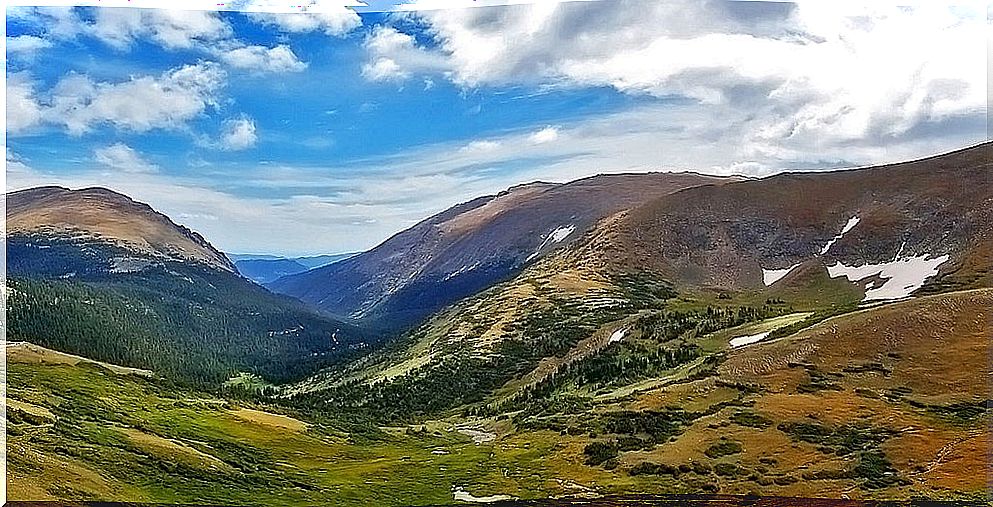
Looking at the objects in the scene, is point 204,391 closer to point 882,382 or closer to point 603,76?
point 603,76

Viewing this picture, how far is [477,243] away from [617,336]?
6550 centimetres

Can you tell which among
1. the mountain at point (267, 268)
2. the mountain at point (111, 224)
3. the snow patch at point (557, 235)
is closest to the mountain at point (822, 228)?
the snow patch at point (557, 235)

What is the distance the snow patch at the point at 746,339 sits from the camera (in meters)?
35.8

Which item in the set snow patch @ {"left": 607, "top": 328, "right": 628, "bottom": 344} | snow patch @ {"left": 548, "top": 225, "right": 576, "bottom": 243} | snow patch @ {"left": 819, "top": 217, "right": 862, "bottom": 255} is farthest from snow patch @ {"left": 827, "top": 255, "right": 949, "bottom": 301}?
snow patch @ {"left": 548, "top": 225, "right": 576, "bottom": 243}

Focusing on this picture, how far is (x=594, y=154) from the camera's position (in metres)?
60.4

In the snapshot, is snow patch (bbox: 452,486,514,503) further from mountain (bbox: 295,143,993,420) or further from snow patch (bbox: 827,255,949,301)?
snow patch (bbox: 827,255,949,301)

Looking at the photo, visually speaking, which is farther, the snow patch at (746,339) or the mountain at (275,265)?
the mountain at (275,265)

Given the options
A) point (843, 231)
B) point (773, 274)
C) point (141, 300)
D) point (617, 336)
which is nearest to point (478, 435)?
point (617, 336)

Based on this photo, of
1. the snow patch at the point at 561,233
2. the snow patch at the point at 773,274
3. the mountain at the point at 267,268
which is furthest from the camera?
the mountain at the point at 267,268

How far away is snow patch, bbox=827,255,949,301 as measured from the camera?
45.7m

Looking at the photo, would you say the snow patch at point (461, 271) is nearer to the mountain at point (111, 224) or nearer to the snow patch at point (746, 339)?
the mountain at point (111, 224)

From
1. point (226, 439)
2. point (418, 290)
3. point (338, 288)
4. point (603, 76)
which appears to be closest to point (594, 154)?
point (603, 76)

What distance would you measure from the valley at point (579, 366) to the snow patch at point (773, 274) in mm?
324

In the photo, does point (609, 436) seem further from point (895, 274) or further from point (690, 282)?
point (690, 282)
